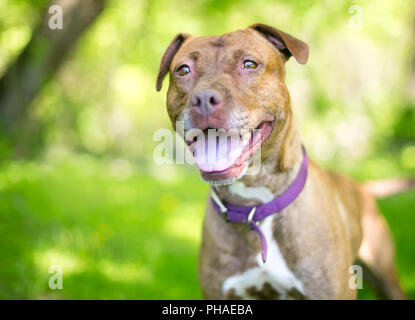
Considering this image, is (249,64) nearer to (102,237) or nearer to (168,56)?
(168,56)

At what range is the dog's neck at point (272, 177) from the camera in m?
2.84

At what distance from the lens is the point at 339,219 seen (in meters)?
3.11

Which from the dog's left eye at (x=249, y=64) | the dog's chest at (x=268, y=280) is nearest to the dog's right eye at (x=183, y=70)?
the dog's left eye at (x=249, y=64)

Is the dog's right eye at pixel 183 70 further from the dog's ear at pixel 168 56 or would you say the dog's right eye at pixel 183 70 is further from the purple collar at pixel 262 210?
the purple collar at pixel 262 210

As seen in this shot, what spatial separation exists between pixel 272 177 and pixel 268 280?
2.07 ft

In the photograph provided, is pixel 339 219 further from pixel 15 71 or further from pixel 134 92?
pixel 134 92

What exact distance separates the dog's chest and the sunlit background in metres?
1.23

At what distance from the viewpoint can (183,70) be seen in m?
2.85

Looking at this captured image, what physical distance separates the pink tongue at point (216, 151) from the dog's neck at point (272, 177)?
11.9 inches

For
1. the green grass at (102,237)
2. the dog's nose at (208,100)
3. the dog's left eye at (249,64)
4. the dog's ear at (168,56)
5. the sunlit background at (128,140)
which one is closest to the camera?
the dog's nose at (208,100)

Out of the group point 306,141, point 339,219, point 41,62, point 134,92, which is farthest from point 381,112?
point 339,219

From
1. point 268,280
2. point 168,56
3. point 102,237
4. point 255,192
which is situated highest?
point 168,56

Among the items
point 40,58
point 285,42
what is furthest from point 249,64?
point 40,58

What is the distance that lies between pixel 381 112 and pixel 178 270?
884 centimetres
